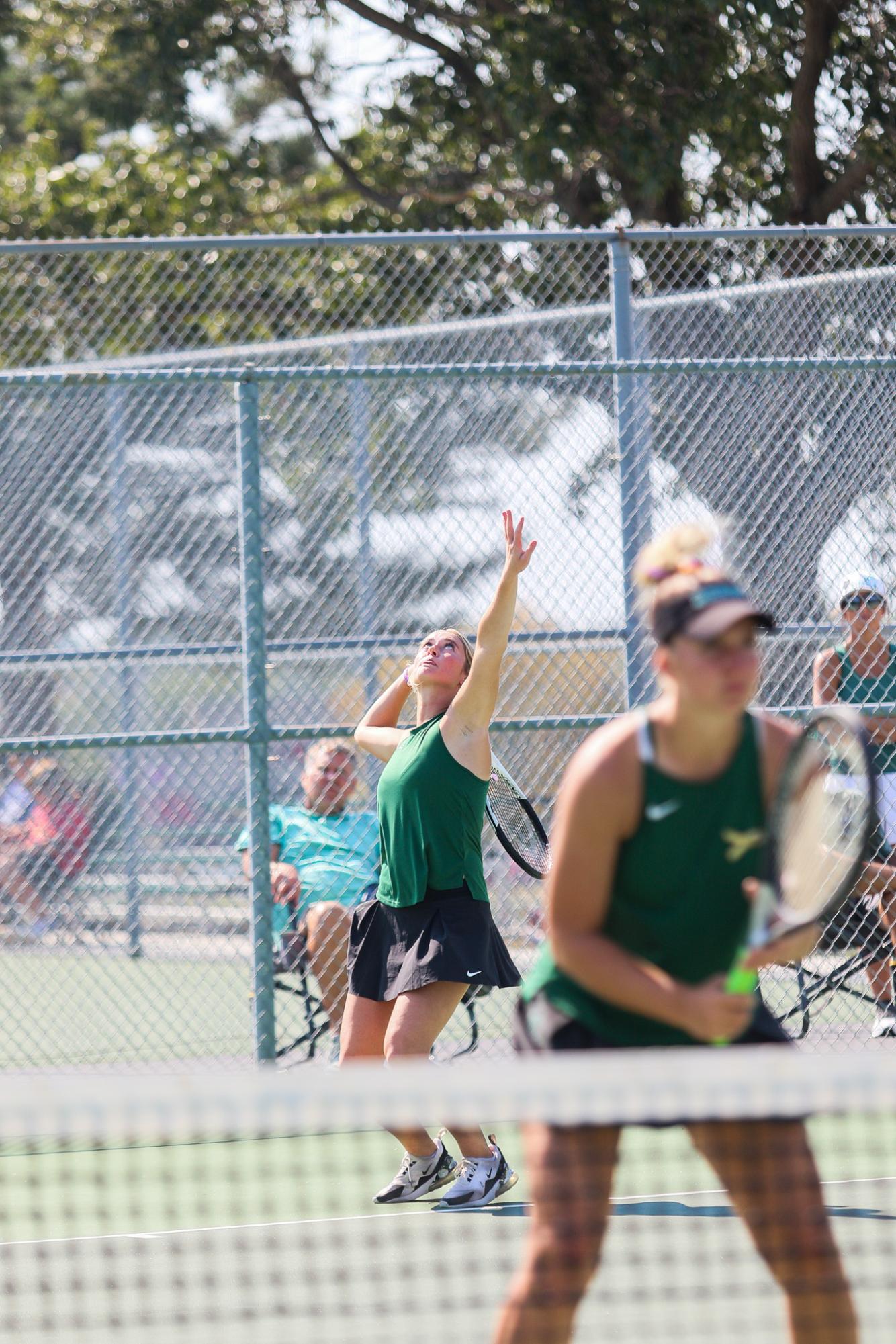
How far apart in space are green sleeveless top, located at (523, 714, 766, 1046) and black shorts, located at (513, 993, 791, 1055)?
0.05ft

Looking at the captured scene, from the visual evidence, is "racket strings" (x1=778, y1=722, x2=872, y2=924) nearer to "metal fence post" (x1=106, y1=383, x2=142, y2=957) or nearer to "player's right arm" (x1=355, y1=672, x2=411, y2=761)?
"player's right arm" (x1=355, y1=672, x2=411, y2=761)

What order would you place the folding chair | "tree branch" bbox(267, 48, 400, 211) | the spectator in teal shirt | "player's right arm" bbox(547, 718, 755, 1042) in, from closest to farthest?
1. "player's right arm" bbox(547, 718, 755, 1042)
2. the folding chair
3. the spectator in teal shirt
4. "tree branch" bbox(267, 48, 400, 211)

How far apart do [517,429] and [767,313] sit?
1.30 m

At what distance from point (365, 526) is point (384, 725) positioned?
2.75 metres

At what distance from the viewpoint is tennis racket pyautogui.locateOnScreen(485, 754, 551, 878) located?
5137mm

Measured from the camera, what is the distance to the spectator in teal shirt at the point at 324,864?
21.1 ft

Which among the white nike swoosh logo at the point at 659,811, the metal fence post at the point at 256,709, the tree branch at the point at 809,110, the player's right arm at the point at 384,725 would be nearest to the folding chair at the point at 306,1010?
the metal fence post at the point at 256,709

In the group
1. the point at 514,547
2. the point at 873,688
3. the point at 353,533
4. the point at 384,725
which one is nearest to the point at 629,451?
the point at 873,688

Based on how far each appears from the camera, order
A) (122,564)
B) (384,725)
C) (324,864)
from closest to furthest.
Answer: (384,725) → (324,864) → (122,564)

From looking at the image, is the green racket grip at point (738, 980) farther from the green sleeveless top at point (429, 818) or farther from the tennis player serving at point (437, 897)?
the green sleeveless top at point (429, 818)

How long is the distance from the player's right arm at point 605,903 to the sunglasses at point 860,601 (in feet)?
12.7

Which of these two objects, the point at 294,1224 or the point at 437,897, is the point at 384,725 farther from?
the point at 294,1224

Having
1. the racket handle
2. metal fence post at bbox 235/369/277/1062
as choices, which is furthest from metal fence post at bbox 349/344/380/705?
the racket handle

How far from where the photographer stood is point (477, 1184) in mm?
4754
